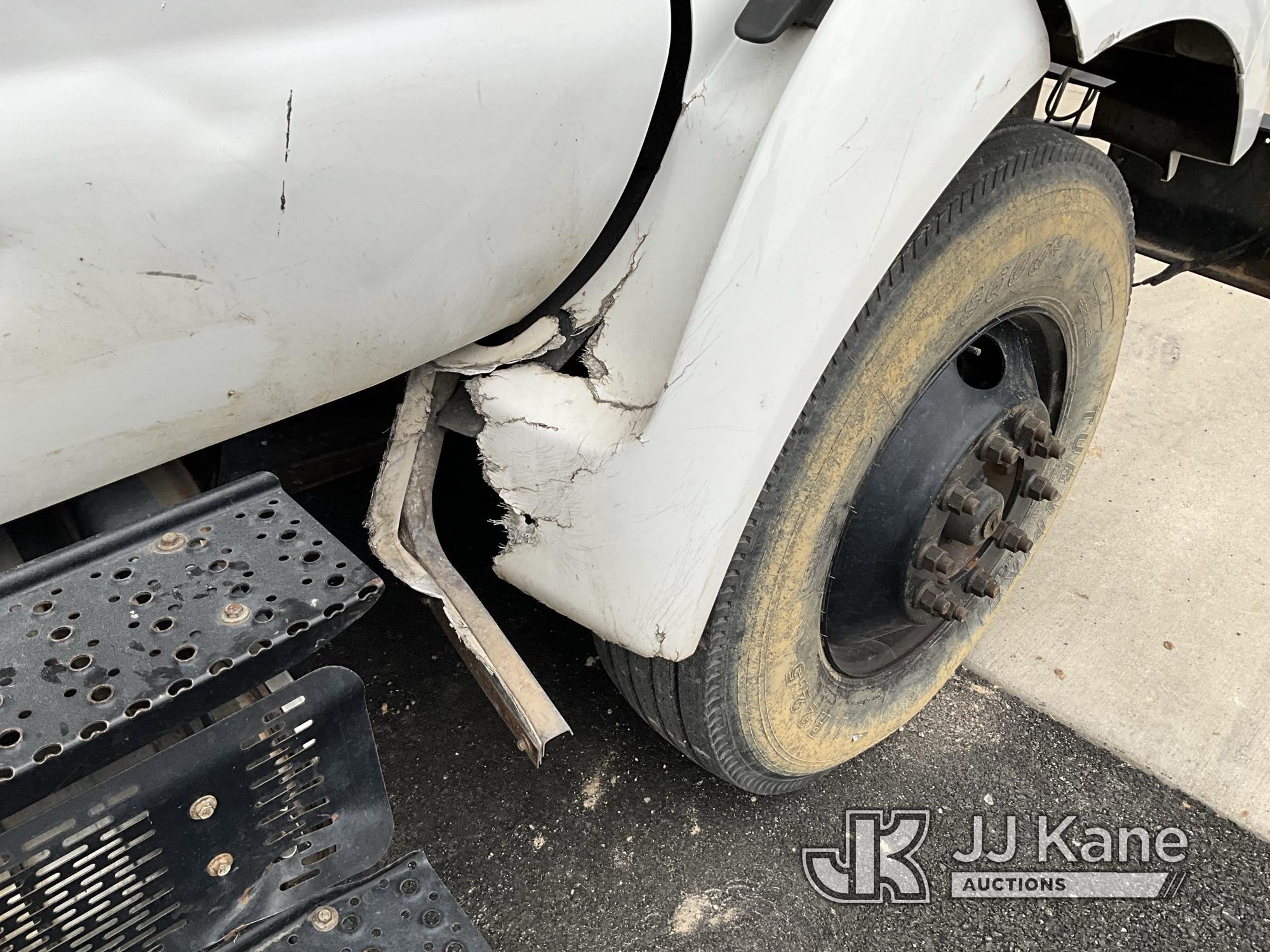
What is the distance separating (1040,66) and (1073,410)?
846mm

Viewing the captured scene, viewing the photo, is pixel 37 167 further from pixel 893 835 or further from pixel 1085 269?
pixel 893 835

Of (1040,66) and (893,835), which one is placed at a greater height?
(1040,66)

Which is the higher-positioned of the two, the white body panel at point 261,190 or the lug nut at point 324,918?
the white body panel at point 261,190

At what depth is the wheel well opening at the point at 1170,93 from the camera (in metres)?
1.46

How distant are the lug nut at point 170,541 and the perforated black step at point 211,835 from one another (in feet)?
0.55

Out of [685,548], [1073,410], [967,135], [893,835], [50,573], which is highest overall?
[967,135]

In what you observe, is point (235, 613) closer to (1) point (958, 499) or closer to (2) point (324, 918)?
(2) point (324, 918)

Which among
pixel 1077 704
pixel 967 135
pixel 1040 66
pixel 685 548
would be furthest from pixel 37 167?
pixel 1077 704

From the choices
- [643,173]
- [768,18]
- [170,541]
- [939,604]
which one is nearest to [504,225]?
[643,173]

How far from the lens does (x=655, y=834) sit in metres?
1.67

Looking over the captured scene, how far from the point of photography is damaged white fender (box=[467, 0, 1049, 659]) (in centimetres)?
99

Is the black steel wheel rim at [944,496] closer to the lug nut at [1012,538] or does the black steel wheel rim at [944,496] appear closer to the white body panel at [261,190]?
the lug nut at [1012,538]

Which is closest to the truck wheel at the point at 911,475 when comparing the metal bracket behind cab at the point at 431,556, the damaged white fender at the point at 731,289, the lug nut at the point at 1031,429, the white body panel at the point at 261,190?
the lug nut at the point at 1031,429

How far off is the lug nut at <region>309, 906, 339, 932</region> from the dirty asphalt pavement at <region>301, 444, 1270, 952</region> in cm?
57
